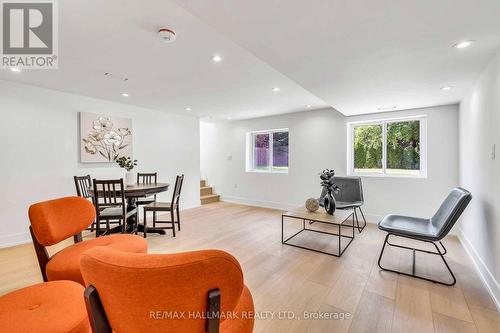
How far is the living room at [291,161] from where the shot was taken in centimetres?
109

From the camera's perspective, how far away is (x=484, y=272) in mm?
2279

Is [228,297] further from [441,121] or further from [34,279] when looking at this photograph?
[441,121]

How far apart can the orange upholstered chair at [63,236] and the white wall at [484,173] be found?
311 cm

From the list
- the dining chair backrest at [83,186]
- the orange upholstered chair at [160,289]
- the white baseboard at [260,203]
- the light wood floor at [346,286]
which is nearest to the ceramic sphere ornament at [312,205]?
the light wood floor at [346,286]

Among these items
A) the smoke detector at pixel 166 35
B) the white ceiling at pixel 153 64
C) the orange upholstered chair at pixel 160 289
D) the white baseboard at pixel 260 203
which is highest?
the white ceiling at pixel 153 64

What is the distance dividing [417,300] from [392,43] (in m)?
2.15

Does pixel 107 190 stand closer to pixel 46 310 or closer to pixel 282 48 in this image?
pixel 46 310

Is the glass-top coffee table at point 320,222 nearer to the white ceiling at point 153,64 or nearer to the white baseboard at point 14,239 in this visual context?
the white ceiling at point 153,64

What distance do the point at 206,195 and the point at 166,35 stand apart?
5.09 meters

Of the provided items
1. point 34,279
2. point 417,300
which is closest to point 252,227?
point 417,300

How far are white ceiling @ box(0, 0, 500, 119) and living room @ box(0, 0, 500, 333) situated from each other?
0.02 metres

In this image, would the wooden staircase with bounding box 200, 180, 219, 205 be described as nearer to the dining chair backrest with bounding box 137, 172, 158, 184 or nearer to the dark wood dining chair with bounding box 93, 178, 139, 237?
the dining chair backrest with bounding box 137, 172, 158, 184

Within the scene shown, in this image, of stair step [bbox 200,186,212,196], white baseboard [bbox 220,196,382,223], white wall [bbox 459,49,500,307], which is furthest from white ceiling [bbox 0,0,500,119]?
stair step [bbox 200,186,212,196]

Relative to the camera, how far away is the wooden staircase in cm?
626
